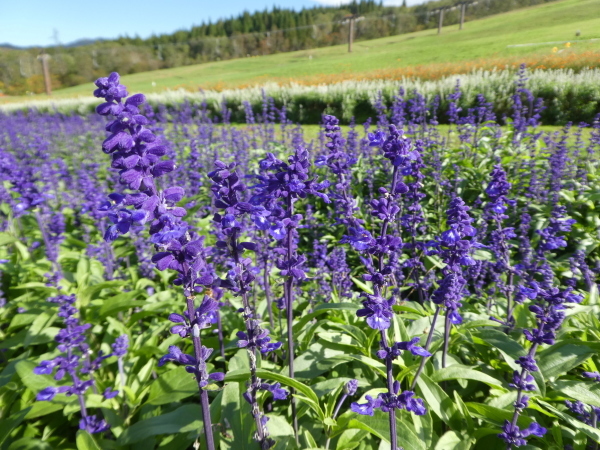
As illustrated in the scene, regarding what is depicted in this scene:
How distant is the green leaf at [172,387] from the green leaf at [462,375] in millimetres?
1936

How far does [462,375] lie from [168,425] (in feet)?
7.11

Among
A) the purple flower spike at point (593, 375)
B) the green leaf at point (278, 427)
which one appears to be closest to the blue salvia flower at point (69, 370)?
the green leaf at point (278, 427)

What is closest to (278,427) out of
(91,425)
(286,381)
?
(286,381)

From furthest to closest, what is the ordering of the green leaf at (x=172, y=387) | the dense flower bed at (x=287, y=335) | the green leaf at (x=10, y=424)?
the green leaf at (x=172, y=387) → the green leaf at (x=10, y=424) → the dense flower bed at (x=287, y=335)

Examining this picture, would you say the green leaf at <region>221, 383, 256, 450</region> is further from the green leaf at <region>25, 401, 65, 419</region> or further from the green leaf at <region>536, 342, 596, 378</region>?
the green leaf at <region>536, 342, 596, 378</region>

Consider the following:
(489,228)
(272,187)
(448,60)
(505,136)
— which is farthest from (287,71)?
(272,187)

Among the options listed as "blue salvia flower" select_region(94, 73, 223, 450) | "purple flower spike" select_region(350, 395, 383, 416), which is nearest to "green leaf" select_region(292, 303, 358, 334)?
"purple flower spike" select_region(350, 395, 383, 416)

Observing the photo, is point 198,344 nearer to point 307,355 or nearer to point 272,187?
point 272,187

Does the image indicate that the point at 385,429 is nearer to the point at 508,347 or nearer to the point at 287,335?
the point at 287,335

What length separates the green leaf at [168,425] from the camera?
2.55 meters

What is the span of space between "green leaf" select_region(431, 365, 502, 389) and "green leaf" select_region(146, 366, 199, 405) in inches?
76.2

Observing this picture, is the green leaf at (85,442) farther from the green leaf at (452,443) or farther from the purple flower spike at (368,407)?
the green leaf at (452,443)

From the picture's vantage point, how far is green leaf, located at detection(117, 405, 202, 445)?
8.37 feet

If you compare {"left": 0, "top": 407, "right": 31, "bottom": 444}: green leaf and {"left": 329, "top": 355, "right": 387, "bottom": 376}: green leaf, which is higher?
{"left": 329, "top": 355, "right": 387, "bottom": 376}: green leaf
